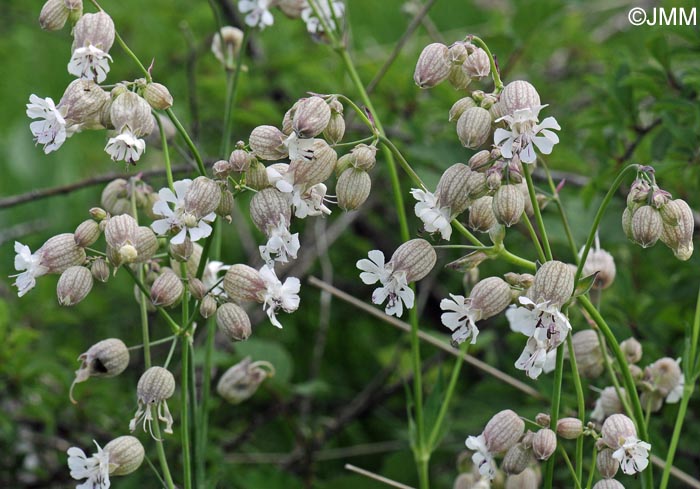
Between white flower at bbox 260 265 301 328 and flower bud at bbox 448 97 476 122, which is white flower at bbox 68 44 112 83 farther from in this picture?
flower bud at bbox 448 97 476 122

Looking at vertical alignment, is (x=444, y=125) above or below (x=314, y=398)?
above

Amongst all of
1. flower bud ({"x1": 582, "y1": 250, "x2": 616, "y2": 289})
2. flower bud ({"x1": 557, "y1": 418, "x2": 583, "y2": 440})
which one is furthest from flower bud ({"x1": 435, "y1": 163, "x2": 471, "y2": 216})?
flower bud ({"x1": 582, "y1": 250, "x2": 616, "y2": 289})

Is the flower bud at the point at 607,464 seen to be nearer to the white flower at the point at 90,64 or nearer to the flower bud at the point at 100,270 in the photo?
the flower bud at the point at 100,270

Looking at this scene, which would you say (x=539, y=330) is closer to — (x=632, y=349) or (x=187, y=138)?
(x=632, y=349)

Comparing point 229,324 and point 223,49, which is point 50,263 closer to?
point 229,324

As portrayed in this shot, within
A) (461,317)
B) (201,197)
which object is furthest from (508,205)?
(201,197)

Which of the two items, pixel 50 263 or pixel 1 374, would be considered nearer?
pixel 50 263

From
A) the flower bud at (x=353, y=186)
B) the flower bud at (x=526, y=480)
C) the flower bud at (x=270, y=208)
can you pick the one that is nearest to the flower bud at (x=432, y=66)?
the flower bud at (x=353, y=186)

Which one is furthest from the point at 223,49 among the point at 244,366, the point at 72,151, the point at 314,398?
the point at 72,151

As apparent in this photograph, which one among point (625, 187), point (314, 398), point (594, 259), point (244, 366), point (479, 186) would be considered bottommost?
point (314, 398)
